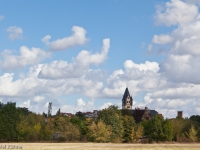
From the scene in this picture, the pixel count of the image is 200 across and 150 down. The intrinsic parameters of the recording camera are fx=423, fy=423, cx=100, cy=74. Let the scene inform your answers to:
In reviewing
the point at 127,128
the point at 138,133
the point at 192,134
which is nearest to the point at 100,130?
the point at 127,128

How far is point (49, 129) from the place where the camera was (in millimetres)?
139750

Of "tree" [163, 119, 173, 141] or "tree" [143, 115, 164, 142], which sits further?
"tree" [143, 115, 164, 142]

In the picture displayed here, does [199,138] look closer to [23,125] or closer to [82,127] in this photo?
[82,127]

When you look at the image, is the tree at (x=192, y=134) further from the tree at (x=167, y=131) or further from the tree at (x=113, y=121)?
the tree at (x=113, y=121)

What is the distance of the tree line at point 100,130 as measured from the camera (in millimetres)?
126938

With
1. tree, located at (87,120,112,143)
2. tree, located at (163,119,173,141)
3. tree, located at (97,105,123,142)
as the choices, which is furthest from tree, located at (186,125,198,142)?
tree, located at (87,120,112,143)

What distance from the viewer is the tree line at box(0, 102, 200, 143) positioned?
127 metres

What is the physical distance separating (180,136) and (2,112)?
2303 inches

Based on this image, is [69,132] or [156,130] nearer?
[156,130]

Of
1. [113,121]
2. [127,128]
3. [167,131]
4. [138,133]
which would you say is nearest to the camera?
[167,131]

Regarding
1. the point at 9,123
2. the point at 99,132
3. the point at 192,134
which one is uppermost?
the point at 9,123

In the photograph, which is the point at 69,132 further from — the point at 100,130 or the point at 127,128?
the point at 127,128

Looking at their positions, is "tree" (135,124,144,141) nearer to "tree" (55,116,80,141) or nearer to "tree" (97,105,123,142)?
"tree" (97,105,123,142)

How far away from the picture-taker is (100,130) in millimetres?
123688
